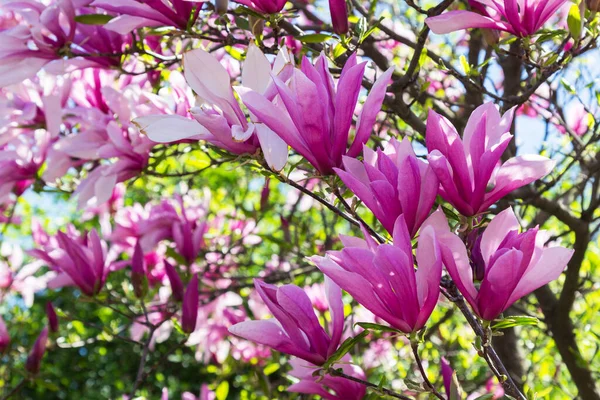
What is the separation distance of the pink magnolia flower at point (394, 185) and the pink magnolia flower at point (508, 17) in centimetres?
34

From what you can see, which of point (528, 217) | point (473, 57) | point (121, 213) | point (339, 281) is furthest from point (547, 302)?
point (121, 213)

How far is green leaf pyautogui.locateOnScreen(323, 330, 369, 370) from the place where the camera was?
0.91m

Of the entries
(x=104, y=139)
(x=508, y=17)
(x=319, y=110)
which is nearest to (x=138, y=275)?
(x=104, y=139)

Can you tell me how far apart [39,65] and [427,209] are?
1.00 meters

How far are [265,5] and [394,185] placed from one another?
0.47 meters

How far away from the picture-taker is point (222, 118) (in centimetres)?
93

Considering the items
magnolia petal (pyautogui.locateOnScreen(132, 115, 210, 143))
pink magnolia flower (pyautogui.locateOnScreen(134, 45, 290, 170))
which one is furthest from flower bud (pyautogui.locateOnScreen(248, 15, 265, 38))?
magnolia petal (pyautogui.locateOnScreen(132, 115, 210, 143))

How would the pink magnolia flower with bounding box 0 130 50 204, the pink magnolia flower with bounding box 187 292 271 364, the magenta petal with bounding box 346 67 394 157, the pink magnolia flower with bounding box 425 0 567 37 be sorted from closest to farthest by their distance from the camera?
the magenta petal with bounding box 346 67 394 157 < the pink magnolia flower with bounding box 425 0 567 37 < the pink magnolia flower with bounding box 0 130 50 204 < the pink magnolia flower with bounding box 187 292 271 364

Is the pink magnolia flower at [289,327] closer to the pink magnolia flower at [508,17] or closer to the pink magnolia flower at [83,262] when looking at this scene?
the pink magnolia flower at [508,17]

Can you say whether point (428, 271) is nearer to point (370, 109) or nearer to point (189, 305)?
point (370, 109)

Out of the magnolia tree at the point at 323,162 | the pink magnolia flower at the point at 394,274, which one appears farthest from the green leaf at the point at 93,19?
the pink magnolia flower at the point at 394,274

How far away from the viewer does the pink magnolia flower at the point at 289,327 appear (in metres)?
0.92

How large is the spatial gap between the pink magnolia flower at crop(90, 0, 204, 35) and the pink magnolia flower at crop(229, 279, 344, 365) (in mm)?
581

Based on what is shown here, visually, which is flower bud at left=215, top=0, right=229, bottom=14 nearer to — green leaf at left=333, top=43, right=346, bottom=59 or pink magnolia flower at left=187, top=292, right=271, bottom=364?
green leaf at left=333, top=43, right=346, bottom=59
